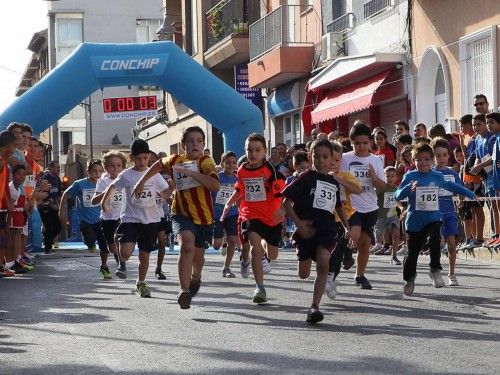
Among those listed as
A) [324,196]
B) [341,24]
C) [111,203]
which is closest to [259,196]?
[324,196]

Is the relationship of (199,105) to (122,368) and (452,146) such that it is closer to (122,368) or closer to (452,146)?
(452,146)

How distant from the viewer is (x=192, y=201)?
11.8 m

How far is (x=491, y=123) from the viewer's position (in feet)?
53.9

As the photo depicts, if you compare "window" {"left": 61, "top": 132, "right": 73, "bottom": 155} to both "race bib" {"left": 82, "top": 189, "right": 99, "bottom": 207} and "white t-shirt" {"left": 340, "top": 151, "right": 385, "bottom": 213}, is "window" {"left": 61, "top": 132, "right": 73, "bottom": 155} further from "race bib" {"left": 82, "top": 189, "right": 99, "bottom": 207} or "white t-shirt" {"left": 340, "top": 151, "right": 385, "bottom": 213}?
"white t-shirt" {"left": 340, "top": 151, "right": 385, "bottom": 213}

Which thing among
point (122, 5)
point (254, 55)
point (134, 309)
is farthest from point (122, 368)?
point (122, 5)

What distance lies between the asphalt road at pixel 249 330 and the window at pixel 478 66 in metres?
7.01

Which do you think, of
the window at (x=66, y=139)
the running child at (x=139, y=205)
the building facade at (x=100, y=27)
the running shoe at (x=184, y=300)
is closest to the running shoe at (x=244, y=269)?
the running child at (x=139, y=205)

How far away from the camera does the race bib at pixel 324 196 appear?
10891 mm

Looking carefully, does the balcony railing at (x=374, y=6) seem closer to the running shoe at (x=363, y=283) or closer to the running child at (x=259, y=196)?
the running shoe at (x=363, y=283)

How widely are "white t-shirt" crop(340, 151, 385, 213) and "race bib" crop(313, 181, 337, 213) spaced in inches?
94.5

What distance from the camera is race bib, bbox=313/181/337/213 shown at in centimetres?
1089

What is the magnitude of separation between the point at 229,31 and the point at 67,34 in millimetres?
46393

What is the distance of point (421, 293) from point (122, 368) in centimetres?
540

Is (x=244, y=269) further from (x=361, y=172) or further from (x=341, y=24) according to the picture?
(x=341, y=24)
